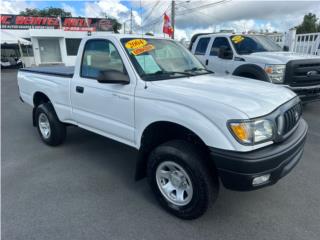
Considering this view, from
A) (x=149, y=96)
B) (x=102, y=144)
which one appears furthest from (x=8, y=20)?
(x=149, y=96)

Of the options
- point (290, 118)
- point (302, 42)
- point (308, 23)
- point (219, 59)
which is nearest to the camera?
point (290, 118)

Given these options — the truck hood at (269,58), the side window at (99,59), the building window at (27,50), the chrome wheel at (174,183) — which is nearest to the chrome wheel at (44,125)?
the side window at (99,59)

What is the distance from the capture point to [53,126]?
15.7 ft

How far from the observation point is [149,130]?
3100 millimetres

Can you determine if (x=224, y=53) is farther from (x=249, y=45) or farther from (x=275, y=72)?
(x=275, y=72)

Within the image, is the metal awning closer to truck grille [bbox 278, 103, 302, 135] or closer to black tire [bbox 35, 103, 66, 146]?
black tire [bbox 35, 103, 66, 146]

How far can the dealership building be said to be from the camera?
84.1 feet

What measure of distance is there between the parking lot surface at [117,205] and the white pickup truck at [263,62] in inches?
84.6

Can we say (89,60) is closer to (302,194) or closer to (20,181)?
(20,181)

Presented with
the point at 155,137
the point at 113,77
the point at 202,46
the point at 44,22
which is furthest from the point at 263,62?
the point at 44,22

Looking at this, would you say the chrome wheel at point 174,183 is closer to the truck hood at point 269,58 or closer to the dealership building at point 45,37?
the truck hood at point 269,58

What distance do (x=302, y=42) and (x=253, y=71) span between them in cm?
554

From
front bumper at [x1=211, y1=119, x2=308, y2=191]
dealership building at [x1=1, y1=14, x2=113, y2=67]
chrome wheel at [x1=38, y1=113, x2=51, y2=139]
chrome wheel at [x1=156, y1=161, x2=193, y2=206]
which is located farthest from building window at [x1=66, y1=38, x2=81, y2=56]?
front bumper at [x1=211, y1=119, x2=308, y2=191]

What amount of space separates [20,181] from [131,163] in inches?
62.6
